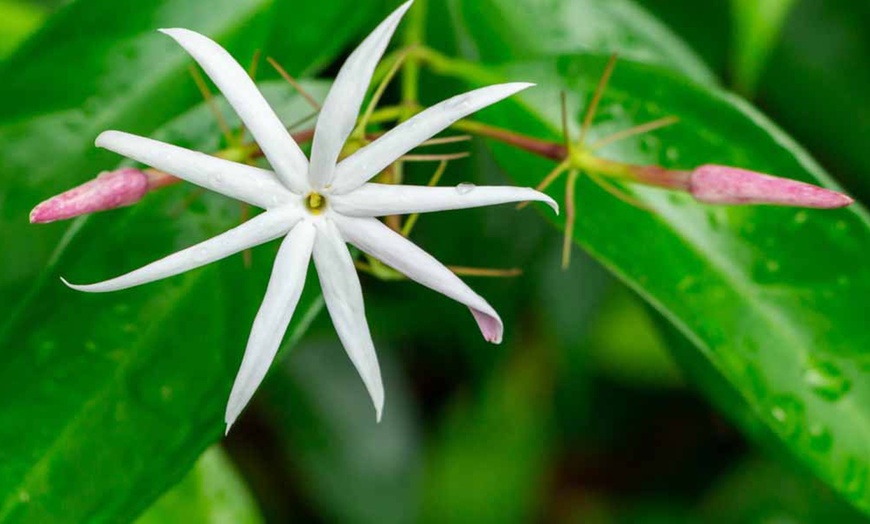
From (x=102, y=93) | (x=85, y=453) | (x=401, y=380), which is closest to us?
(x=85, y=453)

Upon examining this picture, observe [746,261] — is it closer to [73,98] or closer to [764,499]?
[73,98]

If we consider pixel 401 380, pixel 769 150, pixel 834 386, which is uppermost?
pixel 401 380

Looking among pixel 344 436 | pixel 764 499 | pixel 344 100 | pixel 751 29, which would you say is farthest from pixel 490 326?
pixel 764 499

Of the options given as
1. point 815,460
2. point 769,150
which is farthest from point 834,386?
point 769,150

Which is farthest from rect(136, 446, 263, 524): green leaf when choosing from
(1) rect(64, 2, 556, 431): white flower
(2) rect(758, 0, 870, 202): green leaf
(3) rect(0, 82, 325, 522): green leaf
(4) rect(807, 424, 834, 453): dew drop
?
(2) rect(758, 0, 870, 202): green leaf

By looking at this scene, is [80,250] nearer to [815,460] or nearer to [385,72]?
[385,72]

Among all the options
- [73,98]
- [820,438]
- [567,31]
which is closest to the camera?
[820,438]
